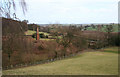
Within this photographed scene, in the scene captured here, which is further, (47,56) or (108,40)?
(108,40)

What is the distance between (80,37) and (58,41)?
9.07 meters

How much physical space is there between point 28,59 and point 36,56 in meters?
2.85

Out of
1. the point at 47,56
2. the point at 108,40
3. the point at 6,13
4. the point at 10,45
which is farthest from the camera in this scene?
the point at 108,40

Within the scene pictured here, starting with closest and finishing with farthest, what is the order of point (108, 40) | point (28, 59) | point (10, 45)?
point (10, 45), point (28, 59), point (108, 40)

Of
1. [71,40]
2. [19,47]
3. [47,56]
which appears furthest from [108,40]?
[19,47]

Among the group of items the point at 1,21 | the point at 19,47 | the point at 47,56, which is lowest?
the point at 47,56

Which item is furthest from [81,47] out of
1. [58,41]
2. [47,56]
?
[47,56]

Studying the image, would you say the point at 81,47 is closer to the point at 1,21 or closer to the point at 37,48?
the point at 37,48

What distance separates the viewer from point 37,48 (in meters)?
29.8

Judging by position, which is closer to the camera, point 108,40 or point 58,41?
point 58,41

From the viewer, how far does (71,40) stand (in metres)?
35.7

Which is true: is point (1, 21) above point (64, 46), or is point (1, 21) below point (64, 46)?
above

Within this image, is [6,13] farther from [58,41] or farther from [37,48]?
[58,41]

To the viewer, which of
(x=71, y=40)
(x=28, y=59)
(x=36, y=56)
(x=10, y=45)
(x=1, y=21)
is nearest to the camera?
(x=1, y=21)
